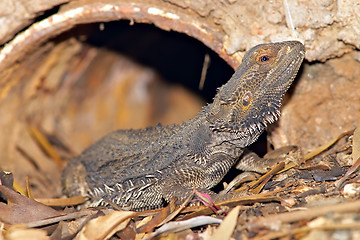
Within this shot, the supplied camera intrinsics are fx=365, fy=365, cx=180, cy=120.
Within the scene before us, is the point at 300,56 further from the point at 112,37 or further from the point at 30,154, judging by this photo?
the point at 30,154

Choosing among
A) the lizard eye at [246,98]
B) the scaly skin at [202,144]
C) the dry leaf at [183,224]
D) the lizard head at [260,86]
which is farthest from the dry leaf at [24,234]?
the lizard eye at [246,98]

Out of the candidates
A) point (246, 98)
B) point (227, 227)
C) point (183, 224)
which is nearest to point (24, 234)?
point (183, 224)

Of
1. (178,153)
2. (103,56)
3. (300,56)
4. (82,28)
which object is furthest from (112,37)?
(300,56)

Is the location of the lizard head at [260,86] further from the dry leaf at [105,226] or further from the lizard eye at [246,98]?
the dry leaf at [105,226]

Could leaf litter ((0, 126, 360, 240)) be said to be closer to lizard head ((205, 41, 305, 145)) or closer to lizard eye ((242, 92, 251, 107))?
lizard head ((205, 41, 305, 145))

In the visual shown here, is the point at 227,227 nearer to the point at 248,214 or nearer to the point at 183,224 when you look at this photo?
the point at 248,214

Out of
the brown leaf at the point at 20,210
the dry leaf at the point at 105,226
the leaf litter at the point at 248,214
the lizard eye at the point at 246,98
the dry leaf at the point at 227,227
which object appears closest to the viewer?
the leaf litter at the point at 248,214

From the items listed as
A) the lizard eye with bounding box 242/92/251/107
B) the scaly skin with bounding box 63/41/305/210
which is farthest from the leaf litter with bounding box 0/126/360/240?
the lizard eye with bounding box 242/92/251/107
